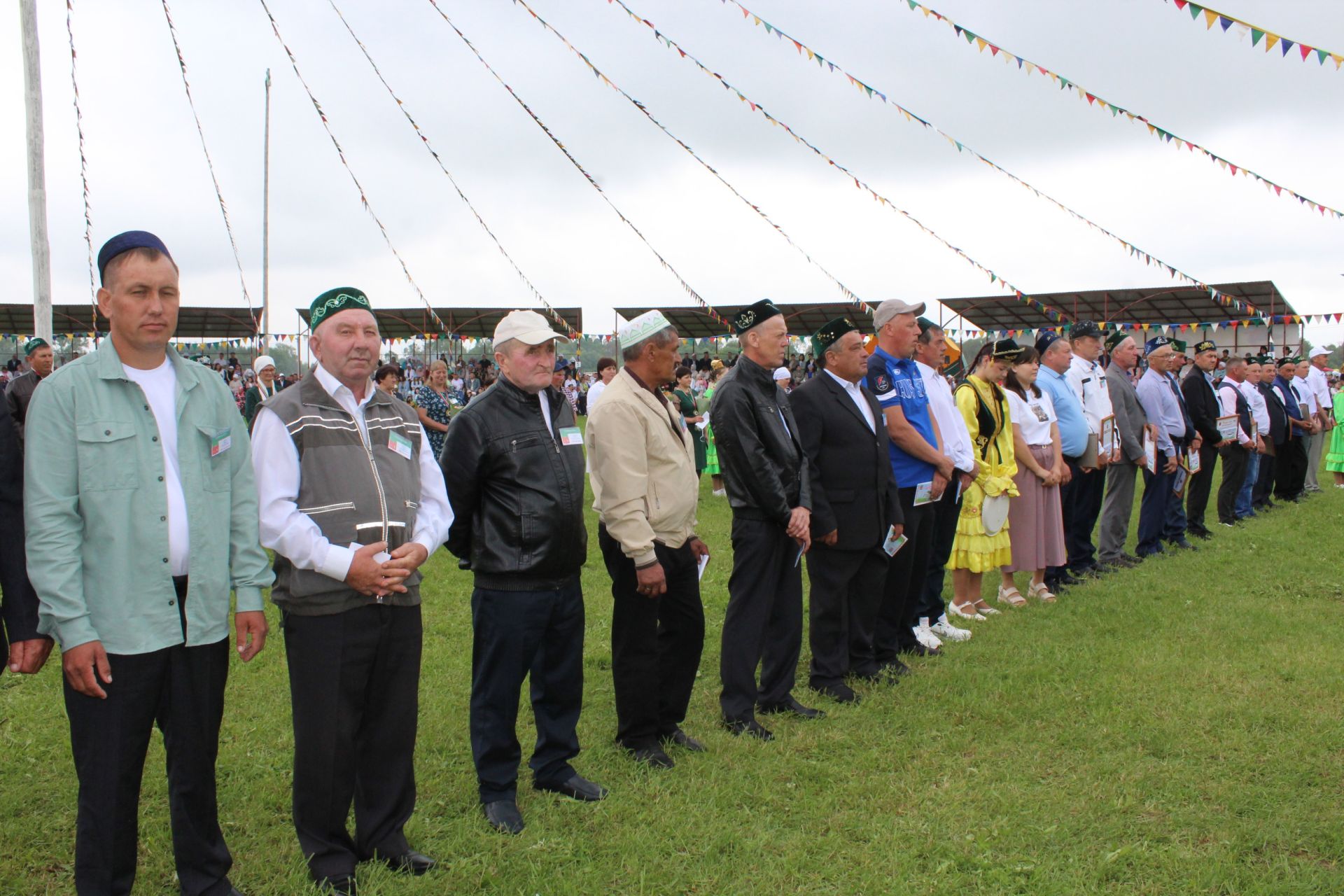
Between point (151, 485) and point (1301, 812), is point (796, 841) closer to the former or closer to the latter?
point (1301, 812)

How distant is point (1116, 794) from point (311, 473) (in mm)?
3463

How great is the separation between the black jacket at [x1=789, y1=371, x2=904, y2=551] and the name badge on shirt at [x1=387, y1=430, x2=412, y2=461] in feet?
8.49

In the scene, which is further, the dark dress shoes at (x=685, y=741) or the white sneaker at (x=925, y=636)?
the white sneaker at (x=925, y=636)

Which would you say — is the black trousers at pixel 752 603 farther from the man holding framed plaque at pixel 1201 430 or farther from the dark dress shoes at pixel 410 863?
the man holding framed plaque at pixel 1201 430

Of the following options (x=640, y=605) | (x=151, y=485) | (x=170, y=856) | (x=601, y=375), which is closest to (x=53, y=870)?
Answer: (x=170, y=856)

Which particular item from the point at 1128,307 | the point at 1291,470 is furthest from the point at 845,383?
the point at 1128,307

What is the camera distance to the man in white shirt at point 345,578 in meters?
3.20

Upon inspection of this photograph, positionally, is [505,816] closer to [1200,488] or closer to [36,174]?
[36,174]

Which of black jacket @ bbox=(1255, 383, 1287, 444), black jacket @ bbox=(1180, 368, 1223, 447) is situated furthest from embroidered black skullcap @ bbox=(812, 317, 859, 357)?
black jacket @ bbox=(1255, 383, 1287, 444)

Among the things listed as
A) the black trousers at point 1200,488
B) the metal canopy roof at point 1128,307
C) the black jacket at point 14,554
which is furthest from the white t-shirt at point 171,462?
the metal canopy roof at point 1128,307

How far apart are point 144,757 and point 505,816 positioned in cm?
141

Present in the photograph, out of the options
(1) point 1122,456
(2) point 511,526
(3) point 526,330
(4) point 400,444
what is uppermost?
Result: (3) point 526,330

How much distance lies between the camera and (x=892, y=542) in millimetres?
5824

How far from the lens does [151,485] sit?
9.43 feet
